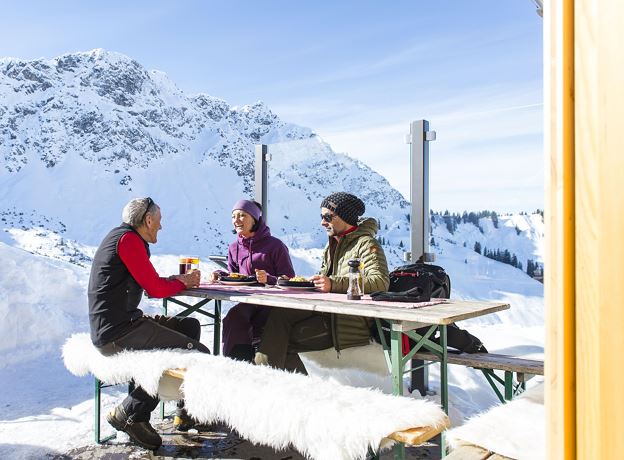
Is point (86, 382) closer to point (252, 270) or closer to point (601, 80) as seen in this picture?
point (252, 270)

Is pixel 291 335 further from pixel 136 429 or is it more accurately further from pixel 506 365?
pixel 506 365

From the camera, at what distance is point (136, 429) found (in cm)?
287

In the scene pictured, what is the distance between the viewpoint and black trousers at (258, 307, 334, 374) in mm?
3139

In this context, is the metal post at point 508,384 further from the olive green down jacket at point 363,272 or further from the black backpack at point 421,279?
the olive green down jacket at point 363,272

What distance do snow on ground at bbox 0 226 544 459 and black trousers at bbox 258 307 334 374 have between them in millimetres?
309

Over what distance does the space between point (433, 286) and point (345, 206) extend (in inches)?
31.7

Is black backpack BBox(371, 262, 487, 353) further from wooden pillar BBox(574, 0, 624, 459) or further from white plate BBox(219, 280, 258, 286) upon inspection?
wooden pillar BBox(574, 0, 624, 459)

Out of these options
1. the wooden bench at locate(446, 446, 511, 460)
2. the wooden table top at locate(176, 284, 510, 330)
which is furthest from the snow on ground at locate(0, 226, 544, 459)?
the wooden bench at locate(446, 446, 511, 460)

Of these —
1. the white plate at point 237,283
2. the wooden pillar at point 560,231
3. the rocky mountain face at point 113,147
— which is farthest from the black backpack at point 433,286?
the rocky mountain face at point 113,147

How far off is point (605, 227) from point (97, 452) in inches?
117

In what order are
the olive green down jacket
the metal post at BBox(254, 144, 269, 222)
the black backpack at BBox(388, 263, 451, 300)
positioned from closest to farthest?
the olive green down jacket → the black backpack at BBox(388, 263, 451, 300) → the metal post at BBox(254, 144, 269, 222)

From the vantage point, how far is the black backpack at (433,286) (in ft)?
10.4

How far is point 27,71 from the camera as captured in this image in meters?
37.9

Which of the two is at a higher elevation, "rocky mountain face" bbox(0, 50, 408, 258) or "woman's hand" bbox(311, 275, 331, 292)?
"rocky mountain face" bbox(0, 50, 408, 258)
